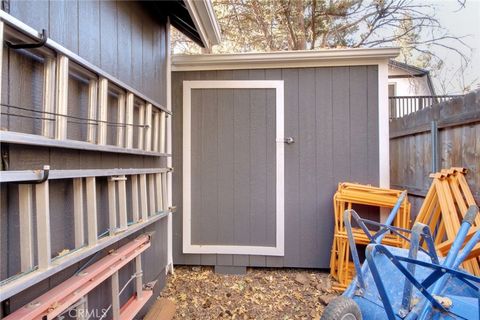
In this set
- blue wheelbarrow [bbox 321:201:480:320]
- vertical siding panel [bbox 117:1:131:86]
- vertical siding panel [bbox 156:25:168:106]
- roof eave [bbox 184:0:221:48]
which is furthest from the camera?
vertical siding panel [bbox 156:25:168:106]

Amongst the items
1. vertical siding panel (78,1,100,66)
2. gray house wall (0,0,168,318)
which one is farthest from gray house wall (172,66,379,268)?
vertical siding panel (78,1,100,66)

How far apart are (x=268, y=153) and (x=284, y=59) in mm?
1002

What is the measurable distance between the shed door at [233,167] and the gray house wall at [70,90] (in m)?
0.78

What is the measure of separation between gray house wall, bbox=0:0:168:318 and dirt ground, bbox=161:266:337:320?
0.40m

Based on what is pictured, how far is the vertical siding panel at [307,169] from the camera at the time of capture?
2986mm

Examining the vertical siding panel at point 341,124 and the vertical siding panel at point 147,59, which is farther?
the vertical siding panel at point 341,124

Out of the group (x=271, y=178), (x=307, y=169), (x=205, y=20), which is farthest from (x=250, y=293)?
(x=205, y=20)

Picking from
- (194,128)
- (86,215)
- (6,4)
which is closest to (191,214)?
(194,128)

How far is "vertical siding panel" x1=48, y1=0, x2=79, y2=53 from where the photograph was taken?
3.80ft

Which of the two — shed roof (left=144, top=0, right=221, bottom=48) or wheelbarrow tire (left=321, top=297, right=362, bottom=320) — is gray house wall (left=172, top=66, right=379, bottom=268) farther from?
wheelbarrow tire (left=321, top=297, right=362, bottom=320)

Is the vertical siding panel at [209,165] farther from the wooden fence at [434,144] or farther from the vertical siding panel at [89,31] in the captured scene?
the wooden fence at [434,144]

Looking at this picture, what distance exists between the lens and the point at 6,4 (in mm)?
929

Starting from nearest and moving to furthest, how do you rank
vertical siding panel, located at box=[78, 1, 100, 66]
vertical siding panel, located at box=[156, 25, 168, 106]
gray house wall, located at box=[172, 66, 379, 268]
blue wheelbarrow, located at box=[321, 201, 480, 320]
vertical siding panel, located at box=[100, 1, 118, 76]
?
blue wheelbarrow, located at box=[321, 201, 480, 320] < vertical siding panel, located at box=[78, 1, 100, 66] < vertical siding panel, located at box=[100, 1, 118, 76] < vertical siding panel, located at box=[156, 25, 168, 106] < gray house wall, located at box=[172, 66, 379, 268]

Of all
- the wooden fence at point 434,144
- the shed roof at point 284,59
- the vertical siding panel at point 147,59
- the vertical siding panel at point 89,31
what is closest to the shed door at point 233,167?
the shed roof at point 284,59
